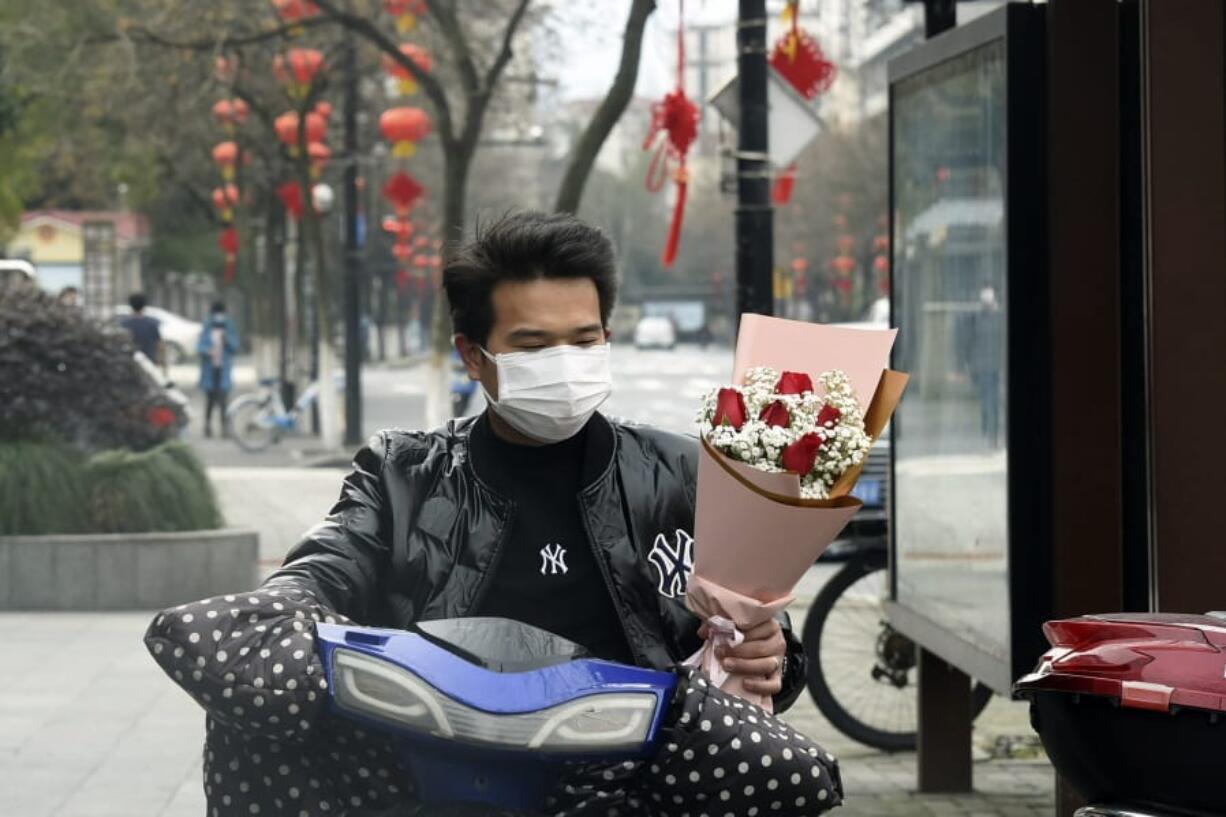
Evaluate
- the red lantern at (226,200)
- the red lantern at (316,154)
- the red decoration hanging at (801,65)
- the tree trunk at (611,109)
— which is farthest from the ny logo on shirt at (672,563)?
the red lantern at (226,200)

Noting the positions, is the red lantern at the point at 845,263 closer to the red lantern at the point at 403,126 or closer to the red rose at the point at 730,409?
the red lantern at the point at 403,126

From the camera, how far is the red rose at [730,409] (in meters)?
2.84

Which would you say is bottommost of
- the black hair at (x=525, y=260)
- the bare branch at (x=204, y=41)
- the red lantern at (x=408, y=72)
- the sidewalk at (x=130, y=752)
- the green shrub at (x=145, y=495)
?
the sidewalk at (x=130, y=752)

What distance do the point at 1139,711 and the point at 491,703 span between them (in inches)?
43.0

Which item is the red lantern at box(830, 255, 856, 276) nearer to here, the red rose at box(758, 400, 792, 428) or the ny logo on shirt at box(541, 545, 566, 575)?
the ny logo on shirt at box(541, 545, 566, 575)

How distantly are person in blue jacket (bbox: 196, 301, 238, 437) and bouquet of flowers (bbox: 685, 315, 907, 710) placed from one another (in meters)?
28.4

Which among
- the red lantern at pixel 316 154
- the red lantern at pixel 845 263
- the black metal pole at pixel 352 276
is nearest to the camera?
the black metal pole at pixel 352 276

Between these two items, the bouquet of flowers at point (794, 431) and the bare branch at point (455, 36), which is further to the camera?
the bare branch at point (455, 36)

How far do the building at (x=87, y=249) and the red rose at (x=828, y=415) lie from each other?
125 feet

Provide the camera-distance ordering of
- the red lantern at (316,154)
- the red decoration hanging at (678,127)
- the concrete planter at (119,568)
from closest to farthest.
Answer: the concrete planter at (119,568) → the red decoration hanging at (678,127) → the red lantern at (316,154)

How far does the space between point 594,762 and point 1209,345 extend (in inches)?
109

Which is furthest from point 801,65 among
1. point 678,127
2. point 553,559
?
point 553,559

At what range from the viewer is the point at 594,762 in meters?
2.60

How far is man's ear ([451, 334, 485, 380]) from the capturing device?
339 centimetres
